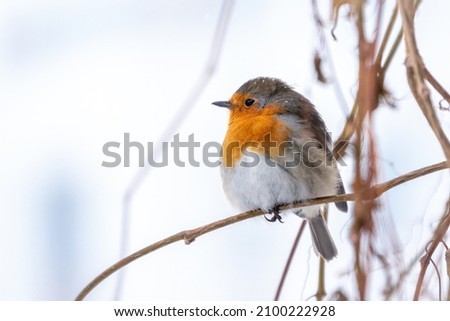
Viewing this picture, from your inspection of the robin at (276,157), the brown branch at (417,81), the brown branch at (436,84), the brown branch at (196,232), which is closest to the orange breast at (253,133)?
the robin at (276,157)

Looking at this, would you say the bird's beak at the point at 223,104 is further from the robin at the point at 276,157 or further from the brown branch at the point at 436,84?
the brown branch at the point at 436,84

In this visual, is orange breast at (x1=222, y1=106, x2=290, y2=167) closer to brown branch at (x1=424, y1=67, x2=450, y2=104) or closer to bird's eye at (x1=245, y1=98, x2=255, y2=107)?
bird's eye at (x1=245, y1=98, x2=255, y2=107)

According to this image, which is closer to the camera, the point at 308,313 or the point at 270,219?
the point at 308,313

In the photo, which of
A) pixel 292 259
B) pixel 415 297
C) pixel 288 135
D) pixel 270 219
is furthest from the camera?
pixel 270 219

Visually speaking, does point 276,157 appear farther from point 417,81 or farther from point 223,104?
point 417,81

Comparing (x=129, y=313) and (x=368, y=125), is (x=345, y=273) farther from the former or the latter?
(x=129, y=313)

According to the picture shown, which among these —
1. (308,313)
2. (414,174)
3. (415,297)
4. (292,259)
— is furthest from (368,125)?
(308,313)

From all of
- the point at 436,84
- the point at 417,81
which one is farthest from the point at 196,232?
the point at 417,81
